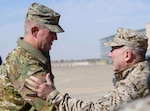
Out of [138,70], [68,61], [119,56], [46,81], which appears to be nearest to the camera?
[46,81]

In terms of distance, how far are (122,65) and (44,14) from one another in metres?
0.67

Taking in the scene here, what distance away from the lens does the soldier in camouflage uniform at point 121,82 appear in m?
2.15

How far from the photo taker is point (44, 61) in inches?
98.4

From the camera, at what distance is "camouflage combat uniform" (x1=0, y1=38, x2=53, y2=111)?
234cm

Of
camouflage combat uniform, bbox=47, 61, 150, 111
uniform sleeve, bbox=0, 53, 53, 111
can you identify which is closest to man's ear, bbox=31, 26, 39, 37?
uniform sleeve, bbox=0, 53, 53, 111

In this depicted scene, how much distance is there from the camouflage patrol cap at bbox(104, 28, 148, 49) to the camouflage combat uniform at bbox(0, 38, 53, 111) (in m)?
0.55

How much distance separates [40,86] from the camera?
7.06ft

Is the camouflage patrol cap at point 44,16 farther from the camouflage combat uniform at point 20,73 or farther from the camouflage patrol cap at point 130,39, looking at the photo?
the camouflage patrol cap at point 130,39

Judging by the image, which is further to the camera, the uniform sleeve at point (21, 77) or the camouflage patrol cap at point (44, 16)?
the camouflage patrol cap at point (44, 16)

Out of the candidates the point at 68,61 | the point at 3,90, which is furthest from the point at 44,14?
the point at 68,61

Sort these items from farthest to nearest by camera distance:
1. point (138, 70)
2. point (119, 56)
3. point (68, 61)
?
point (68, 61)
point (119, 56)
point (138, 70)

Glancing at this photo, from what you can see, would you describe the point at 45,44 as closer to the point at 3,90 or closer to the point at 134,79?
the point at 3,90

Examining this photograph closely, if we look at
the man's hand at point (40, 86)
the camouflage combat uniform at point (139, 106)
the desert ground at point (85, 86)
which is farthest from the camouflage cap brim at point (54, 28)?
the desert ground at point (85, 86)

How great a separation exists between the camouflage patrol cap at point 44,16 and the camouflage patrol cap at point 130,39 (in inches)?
17.1
